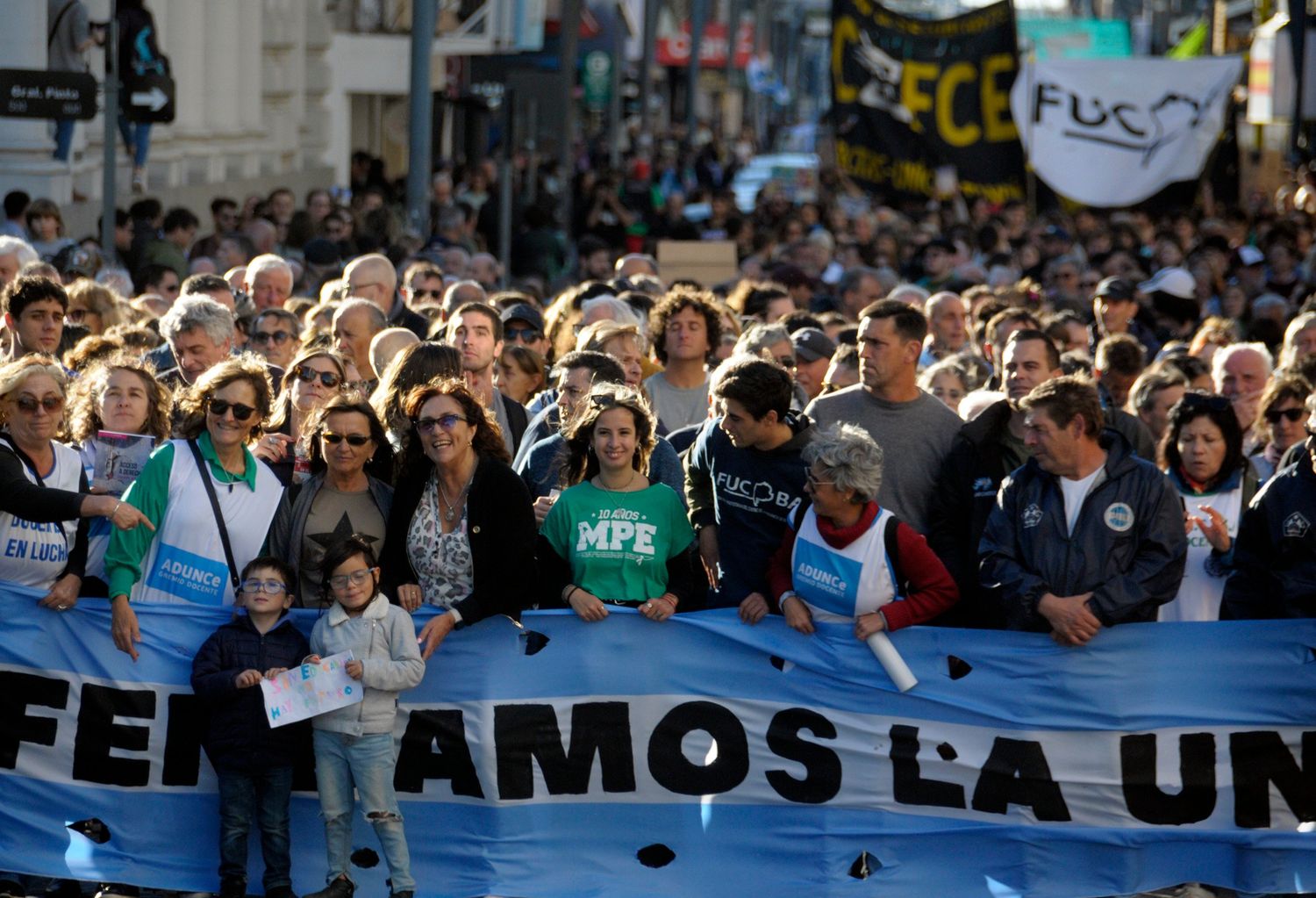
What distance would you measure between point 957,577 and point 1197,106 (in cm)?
1166

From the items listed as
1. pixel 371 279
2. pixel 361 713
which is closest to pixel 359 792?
pixel 361 713

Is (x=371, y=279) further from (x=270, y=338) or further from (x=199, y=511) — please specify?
(x=199, y=511)

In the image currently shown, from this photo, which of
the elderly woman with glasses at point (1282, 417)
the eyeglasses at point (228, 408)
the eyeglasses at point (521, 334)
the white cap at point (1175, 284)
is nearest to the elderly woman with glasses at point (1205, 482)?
the elderly woman with glasses at point (1282, 417)

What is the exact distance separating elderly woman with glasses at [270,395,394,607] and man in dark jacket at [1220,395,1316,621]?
9.30ft

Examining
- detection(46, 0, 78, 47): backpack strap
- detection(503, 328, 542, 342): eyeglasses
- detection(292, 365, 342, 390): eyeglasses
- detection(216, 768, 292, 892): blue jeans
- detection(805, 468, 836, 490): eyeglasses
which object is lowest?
detection(216, 768, 292, 892): blue jeans

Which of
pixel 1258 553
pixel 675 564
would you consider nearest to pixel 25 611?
pixel 675 564

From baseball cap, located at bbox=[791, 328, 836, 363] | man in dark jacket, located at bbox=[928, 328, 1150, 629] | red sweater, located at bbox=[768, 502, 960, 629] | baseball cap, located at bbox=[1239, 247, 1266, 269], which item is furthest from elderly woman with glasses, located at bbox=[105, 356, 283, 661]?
baseball cap, located at bbox=[1239, 247, 1266, 269]

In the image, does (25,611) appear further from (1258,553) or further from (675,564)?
(1258,553)

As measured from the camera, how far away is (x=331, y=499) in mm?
6902

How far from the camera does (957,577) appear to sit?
7270 mm

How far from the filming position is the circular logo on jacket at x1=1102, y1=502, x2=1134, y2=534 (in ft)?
21.8

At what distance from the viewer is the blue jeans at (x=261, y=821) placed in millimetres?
6613

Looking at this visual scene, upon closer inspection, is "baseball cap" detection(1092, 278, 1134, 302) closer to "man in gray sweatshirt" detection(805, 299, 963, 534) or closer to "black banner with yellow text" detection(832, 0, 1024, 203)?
"man in gray sweatshirt" detection(805, 299, 963, 534)

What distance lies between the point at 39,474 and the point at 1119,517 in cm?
354
